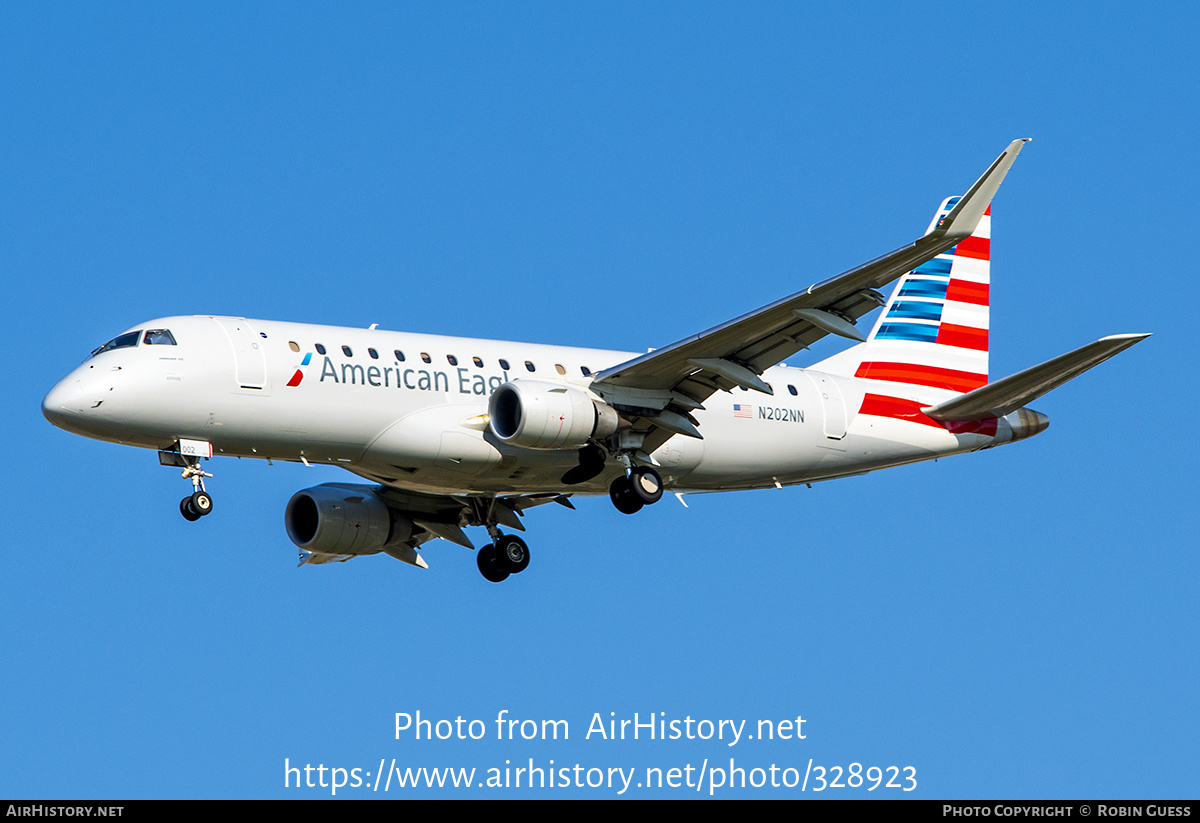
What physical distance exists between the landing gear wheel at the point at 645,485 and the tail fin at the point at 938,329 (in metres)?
6.76

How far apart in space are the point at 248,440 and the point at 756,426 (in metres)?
11.2

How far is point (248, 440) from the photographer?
3144cm

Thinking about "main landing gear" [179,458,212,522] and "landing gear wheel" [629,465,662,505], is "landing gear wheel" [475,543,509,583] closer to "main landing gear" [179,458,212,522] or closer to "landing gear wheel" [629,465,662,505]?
"landing gear wheel" [629,465,662,505]

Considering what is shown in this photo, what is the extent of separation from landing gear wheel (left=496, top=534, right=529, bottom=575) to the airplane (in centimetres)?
5

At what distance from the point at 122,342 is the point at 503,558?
1038 cm

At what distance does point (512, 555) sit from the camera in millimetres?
37625

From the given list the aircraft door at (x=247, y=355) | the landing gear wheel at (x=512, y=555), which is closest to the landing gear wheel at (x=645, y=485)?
the landing gear wheel at (x=512, y=555)

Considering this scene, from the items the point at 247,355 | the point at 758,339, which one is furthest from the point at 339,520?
the point at 758,339

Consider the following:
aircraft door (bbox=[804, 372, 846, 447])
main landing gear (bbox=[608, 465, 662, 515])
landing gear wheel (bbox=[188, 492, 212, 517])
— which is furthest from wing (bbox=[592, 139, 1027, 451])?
landing gear wheel (bbox=[188, 492, 212, 517])

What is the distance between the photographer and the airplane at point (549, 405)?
3080 cm

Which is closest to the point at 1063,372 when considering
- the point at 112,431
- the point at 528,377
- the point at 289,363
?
the point at 528,377

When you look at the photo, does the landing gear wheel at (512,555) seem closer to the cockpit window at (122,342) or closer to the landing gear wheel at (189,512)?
the landing gear wheel at (189,512)

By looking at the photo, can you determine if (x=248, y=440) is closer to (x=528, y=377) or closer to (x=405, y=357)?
(x=405, y=357)

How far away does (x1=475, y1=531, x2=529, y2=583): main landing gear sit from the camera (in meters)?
37.6
